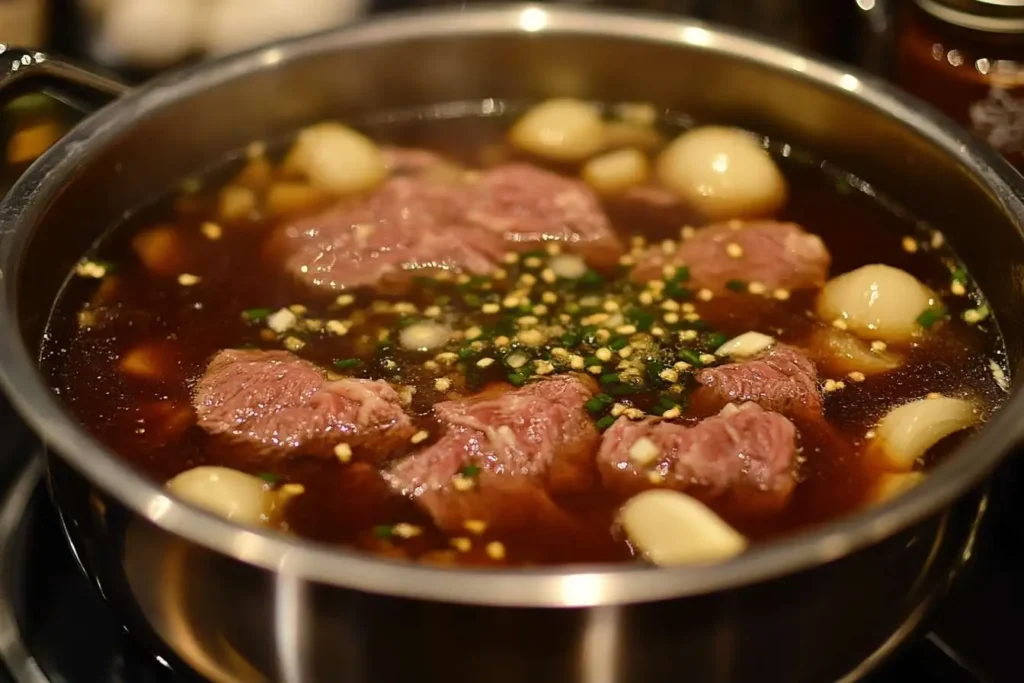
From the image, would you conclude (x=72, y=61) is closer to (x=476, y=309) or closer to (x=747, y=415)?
(x=476, y=309)

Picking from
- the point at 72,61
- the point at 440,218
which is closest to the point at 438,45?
the point at 440,218

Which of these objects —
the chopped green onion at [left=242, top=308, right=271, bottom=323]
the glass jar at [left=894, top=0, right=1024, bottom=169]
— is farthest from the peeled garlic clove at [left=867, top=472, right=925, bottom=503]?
the chopped green onion at [left=242, top=308, right=271, bottom=323]

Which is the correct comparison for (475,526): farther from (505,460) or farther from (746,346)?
(746,346)

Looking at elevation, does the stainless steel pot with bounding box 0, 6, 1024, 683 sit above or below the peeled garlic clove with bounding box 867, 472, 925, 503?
above

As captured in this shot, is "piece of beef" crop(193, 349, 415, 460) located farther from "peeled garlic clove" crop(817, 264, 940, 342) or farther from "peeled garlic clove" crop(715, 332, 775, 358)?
"peeled garlic clove" crop(817, 264, 940, 342)

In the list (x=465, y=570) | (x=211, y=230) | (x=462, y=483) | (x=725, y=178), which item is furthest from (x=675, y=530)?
(x=211, y=230)

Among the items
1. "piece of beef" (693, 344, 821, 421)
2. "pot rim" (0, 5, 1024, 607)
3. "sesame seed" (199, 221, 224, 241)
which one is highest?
"pot rim" (0, 5, 1024, 607)

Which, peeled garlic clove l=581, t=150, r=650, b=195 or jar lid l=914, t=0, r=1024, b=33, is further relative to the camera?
peeled garlic clove l=581, t=150, r=650, b=195
